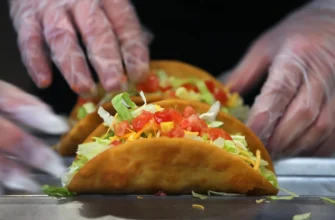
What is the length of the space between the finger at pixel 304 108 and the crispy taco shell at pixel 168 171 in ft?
1.36

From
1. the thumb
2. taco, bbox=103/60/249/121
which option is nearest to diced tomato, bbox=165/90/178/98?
taco, bbox=103/60/249/121

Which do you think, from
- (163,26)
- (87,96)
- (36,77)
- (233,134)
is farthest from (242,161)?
(163,26)

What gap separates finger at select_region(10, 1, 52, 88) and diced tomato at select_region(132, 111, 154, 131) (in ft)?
1.45

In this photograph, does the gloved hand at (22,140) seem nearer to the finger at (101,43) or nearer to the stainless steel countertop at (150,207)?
the stainless steel countertop at (150,207)

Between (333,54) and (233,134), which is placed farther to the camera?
(333,54)

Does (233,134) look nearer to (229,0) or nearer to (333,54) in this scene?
(333,54)

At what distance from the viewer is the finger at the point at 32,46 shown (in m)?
1.49

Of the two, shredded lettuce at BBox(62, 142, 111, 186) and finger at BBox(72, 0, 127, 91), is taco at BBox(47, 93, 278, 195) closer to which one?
shredded lettuce at BBox(62, 142, 111, 186)

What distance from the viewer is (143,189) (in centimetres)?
113

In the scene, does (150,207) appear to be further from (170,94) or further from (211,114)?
(170,94)

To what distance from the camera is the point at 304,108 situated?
1527 mm

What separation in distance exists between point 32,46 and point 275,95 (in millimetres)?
742

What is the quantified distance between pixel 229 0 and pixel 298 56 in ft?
1.92

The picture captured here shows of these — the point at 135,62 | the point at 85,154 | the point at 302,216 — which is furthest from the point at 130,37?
the point at 302,216
